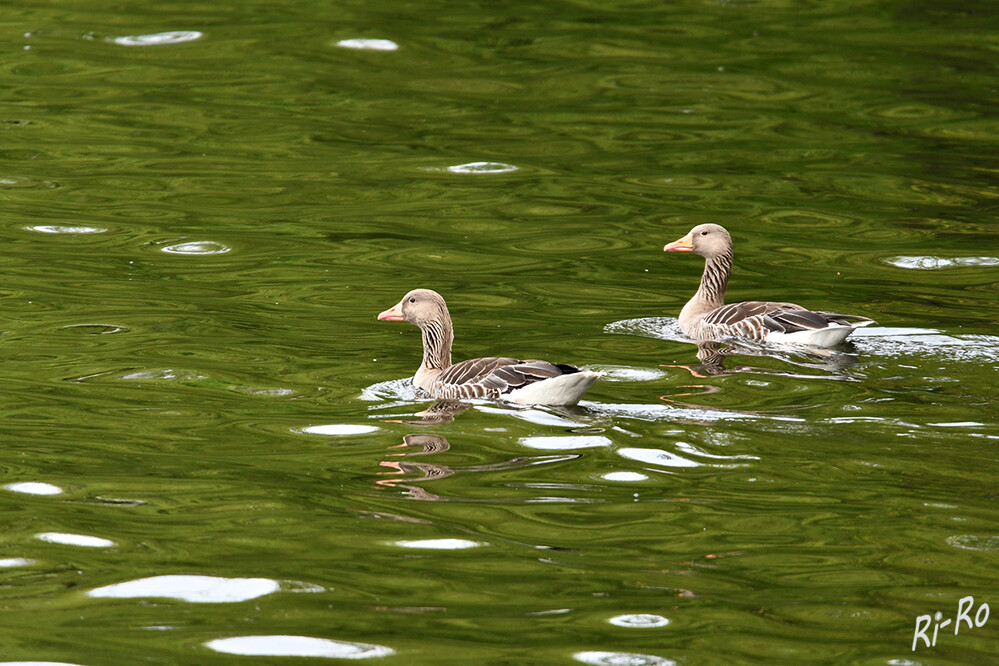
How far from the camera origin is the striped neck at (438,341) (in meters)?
12.5

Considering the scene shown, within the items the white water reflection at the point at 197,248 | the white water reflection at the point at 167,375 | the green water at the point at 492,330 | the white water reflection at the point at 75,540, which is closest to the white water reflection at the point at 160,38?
the green water at the point at 492,330

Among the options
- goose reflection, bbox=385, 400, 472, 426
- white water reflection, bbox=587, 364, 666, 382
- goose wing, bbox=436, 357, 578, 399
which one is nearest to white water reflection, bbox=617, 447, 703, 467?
goose wing, bbox=436, 357, 578, 399

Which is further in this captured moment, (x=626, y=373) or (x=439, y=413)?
(x=626, y=373)

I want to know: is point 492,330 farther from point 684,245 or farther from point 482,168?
point 482,168

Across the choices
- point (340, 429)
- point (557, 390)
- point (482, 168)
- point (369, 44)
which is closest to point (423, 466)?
point (340, 429)

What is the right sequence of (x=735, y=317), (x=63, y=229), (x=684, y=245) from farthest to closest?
(x=63, y=229) < (x=684, y=245) < (x=735, y=317)

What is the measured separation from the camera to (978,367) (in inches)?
489

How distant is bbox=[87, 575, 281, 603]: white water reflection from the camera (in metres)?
7.98

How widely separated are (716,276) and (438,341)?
12.8 feet

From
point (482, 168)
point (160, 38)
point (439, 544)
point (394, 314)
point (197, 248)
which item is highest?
point (160, 38)

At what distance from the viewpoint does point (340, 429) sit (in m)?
10.9

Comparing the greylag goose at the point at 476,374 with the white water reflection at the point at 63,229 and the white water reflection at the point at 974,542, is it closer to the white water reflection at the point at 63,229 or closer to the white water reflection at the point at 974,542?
the white water reflection at the point at 974,542

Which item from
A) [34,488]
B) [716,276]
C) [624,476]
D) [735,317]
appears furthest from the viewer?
[716,276]

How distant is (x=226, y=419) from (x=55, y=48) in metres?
16.9
